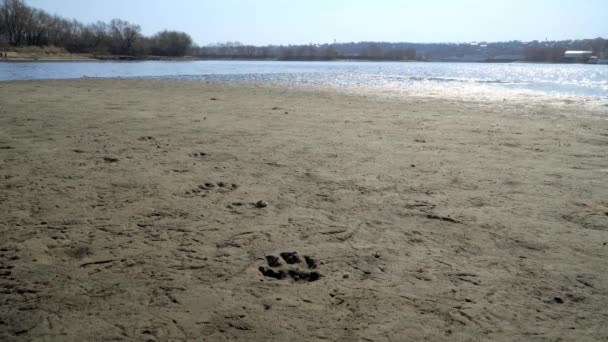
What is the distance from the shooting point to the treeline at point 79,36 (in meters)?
71.8

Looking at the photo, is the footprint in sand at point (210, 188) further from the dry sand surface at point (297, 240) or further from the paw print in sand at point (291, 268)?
the paw print in sand at point (291, 268)

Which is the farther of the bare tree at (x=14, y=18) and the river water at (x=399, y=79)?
the bare tree at (x=14, y=18)

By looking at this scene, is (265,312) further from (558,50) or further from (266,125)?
(558,50)

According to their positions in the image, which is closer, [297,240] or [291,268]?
[291,268]

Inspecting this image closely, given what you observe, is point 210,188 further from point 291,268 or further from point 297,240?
point 291,268

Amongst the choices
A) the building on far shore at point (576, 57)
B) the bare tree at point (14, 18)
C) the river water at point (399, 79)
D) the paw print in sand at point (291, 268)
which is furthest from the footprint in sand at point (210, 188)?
the bare tree at point (14, 18)

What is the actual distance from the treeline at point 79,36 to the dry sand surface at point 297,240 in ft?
264

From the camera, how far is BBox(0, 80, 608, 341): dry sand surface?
206 cm

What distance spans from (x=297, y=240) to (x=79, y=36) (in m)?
93.3

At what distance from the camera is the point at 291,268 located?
257 centimetres

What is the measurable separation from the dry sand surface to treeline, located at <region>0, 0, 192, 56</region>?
264 ft

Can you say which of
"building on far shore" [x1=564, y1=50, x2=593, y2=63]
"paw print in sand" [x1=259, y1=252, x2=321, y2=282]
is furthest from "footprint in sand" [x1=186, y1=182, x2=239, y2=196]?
"building on far shore" [x1=564, y1=50, x2=593, y2=63]

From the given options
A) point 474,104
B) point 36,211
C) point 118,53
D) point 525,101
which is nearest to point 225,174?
point 36,211

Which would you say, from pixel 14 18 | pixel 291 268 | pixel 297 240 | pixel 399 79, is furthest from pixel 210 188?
pixel 14 18
